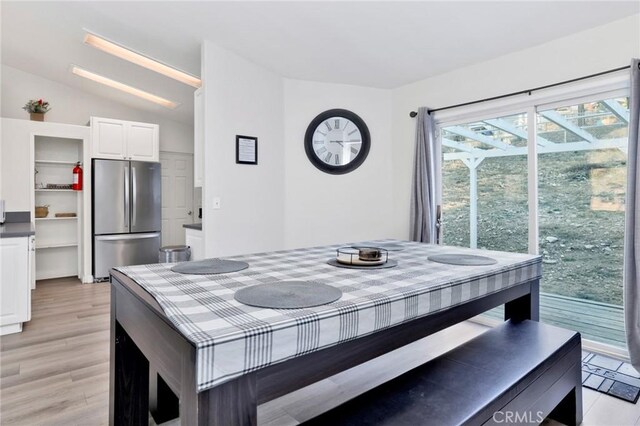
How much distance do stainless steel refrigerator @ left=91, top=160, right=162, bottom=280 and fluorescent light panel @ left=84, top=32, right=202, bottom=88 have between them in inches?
58.6

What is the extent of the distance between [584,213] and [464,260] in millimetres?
1705

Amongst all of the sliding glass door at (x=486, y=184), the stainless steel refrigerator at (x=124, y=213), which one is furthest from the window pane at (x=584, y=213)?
the stainless steel refrigerator at (x=124, y=213)

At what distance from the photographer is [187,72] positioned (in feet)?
12.6

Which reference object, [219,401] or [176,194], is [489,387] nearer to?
[219,401]

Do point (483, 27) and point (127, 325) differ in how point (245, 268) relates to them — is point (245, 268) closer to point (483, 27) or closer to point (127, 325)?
point (127, 325)

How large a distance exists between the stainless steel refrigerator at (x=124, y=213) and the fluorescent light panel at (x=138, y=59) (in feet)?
4.88

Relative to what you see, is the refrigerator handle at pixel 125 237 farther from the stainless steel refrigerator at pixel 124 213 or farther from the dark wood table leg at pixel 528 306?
the dark wood table leg at pixel 528 306

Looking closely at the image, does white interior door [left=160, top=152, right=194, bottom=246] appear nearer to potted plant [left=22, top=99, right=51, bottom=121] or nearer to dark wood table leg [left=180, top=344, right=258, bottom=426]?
potted plant [left=22, top=99, right=51, bottom=121]

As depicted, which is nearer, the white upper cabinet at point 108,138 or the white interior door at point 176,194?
the white upper cabinet at point 108,138

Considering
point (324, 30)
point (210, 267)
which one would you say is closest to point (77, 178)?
point (324, 30)

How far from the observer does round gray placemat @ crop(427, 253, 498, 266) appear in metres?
1.61

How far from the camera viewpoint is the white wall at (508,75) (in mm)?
2439

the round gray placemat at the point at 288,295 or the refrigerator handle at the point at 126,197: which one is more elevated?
the refrigerator handle at the point at 126,197

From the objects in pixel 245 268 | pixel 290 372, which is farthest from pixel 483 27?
pixel 290 372
